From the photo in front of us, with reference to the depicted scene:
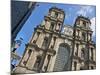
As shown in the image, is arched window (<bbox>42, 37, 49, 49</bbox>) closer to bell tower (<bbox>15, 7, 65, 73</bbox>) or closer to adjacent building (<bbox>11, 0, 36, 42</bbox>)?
bell tower (<bbox>15, 7, 65, 73</bbox>)

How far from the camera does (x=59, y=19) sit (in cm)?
226

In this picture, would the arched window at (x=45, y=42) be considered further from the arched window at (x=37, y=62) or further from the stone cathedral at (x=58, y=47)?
the arched window at (x=37, y=62)

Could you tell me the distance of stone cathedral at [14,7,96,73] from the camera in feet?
7.02

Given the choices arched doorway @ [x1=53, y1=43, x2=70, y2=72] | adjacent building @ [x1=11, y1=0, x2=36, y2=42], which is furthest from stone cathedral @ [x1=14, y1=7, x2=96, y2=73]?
adjacent building @ [x1=11, y1=0, x2=36, y2=42]

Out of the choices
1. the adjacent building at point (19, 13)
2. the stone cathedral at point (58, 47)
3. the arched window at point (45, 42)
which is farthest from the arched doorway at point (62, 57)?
the adjacent building at point (19, 13)

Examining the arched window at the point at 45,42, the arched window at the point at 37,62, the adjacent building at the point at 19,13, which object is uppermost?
the adjacent building at the point at 19,13

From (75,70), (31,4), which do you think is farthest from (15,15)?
(75,70)

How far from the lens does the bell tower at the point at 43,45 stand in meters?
2.11

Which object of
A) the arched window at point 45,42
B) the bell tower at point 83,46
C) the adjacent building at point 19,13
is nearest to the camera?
the adjacent building at point 19,13

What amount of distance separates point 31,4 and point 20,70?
670 millimetres

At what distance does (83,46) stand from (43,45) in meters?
0.47
